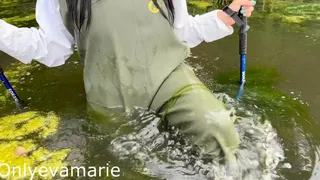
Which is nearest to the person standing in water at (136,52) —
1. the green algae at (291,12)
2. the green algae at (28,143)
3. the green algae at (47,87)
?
the green algae at (28,143)

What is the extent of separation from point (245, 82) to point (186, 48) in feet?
2.73

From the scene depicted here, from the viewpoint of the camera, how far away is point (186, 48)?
215 centimetres

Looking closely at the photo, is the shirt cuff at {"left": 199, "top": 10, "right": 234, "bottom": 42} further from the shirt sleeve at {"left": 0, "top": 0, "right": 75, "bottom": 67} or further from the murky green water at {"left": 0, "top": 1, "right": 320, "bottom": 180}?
the shirt sleeve at {"left": 0, "top": 0, "right": 75, "bottom": 67}

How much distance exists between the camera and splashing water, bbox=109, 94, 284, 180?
190 centimetres

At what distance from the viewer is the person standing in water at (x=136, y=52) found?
1.91 metres

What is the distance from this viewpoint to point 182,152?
201 centimetres

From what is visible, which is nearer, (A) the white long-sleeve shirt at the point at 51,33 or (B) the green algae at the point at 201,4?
(A) the white long-sleeve shirt at the point at 51,33

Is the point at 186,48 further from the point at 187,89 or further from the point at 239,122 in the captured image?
the point at 239,122

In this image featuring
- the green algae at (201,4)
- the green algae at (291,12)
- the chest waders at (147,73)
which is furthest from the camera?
the green algae at (201,4)

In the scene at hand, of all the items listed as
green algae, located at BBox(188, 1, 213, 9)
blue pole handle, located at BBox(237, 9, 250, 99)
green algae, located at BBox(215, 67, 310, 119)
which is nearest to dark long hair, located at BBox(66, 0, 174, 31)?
blue pole handle, located at BBox(237, 9, 250, 99)

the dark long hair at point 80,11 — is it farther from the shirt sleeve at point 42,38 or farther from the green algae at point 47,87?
the green algae at point 47,87

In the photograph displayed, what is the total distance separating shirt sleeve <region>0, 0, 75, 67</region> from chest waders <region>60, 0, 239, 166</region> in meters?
0.06

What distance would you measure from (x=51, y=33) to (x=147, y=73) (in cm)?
52

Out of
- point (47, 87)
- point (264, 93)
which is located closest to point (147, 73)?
point (264, 93)
